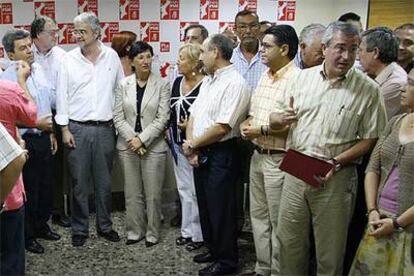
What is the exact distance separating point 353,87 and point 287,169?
476mm

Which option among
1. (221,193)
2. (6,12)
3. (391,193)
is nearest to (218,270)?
(221,193)

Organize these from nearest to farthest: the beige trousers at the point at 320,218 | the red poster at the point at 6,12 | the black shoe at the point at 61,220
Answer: the beige trousers at the point at 320,218
the black shoe at the point at 61,220
the red poster at the point at 6,12

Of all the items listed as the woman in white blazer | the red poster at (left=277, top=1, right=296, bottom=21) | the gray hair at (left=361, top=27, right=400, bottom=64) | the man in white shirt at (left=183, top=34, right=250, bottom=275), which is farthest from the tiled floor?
the red poster at (left=277, top=1, right=296, bottom=21)

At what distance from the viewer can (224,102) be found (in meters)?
2.62

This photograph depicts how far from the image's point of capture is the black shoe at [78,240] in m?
3.21

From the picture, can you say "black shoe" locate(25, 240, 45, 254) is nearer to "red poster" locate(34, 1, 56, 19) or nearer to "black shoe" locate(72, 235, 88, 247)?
"black shoe" locate(72, 235, 88, 247)

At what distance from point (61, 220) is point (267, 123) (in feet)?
6.42

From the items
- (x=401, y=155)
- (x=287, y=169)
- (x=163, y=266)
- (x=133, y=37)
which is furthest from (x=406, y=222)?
(x=133, y=37)

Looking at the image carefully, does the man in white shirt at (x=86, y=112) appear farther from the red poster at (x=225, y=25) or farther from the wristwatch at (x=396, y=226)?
the wristwatch at (x=396, y=226)

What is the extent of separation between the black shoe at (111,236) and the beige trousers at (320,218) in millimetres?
1369

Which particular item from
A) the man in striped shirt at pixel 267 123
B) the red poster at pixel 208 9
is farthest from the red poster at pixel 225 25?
the man in striped shirt at pixel 267 123

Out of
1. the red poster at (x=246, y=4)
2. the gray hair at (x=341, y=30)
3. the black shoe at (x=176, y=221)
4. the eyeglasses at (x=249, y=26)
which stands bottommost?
the black shoe at (x=176, y=221)

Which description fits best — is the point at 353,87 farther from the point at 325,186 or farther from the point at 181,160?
the point at 181,160

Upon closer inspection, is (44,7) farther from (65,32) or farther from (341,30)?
(341,30)
